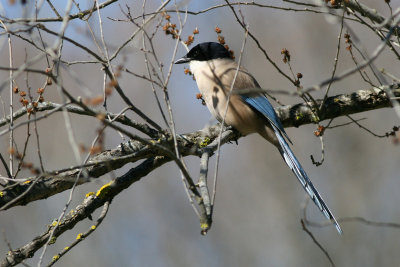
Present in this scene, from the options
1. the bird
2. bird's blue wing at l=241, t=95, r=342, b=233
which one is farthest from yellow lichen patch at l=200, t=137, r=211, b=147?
bird's blue wing at l=241, t=95, r=342, b=233

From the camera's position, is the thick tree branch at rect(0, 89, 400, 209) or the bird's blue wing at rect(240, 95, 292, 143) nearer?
the thick tree branch at rect(0, 89, 400, 209)

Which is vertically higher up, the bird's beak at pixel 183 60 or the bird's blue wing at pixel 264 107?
the bird's beak at pixel 183 60

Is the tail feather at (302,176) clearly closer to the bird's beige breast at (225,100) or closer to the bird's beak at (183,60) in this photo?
the bird's beige breast at (225,100)

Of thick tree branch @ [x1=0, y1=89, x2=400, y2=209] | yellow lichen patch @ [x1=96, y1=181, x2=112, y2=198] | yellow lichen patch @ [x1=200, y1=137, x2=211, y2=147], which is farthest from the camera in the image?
yellow lichen patch @ [x1=200, y1=137, x2=211, y2=147]

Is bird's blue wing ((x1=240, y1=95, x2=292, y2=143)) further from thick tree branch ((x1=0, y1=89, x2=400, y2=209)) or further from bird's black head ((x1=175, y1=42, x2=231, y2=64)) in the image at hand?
bird's black head ((x1=175, y1=42, x2=231, y2=64))

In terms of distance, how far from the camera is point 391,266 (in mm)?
8570

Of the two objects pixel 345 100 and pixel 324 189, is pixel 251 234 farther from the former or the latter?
pixel 345 100

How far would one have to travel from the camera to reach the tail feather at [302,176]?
4473mm

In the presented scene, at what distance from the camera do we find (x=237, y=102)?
5141mm

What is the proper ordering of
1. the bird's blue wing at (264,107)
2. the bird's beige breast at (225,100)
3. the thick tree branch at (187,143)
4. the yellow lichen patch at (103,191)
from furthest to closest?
1. the bird's beige breast at (225,100)
2. the bird's blue wing at (264,107)
3. the yellow lichen patch at (103,191)
4. the thick tree branch at (187,143)

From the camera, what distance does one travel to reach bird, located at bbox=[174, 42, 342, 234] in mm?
4836

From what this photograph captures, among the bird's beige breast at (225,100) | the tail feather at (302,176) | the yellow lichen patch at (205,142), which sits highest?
the bird's beige breast at (225,100)

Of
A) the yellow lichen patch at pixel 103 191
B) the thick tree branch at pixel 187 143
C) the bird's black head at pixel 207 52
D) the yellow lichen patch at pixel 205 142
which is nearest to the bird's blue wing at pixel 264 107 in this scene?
the thick tree branch at pixel 187 143

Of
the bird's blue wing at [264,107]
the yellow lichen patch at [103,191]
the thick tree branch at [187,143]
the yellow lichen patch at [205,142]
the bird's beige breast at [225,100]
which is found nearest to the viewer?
the thick tree branch at [187,143]
